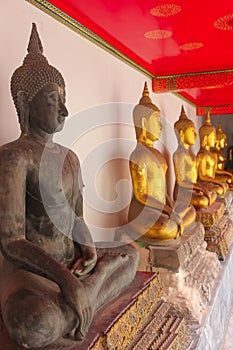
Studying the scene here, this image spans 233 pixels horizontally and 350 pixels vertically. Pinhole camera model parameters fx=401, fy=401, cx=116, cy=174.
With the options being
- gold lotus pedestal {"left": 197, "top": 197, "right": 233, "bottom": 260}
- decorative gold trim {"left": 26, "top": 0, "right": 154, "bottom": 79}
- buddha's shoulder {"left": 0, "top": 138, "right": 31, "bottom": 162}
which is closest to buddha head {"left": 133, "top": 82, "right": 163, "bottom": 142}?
decorative gold trim {"left": 26, "top": 0, "right": 154, "bottom": 79}

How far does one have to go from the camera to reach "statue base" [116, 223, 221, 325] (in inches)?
94.3

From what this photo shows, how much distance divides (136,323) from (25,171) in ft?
2.56

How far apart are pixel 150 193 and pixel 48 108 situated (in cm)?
145

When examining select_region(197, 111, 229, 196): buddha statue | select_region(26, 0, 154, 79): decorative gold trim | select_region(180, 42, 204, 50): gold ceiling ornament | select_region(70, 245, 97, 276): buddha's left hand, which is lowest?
select_region(70, 245, 97, 276): buddha's left hand

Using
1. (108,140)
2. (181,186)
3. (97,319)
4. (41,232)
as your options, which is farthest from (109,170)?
(97,319)

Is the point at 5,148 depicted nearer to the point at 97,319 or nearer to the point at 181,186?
the point at 97,319

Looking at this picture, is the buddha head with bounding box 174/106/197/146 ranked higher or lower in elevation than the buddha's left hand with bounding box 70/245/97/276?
higher

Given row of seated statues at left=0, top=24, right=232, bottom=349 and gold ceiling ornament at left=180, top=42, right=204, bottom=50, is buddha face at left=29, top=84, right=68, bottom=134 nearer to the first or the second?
row of seated statues at left=0, top=24, right=232, bottom=349

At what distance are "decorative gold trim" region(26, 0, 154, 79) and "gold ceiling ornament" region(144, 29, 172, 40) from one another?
0.28m

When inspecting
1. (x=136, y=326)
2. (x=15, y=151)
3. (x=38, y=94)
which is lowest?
(x=136, y=326)

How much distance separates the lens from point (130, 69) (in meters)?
3.23

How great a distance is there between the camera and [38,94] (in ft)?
5.18

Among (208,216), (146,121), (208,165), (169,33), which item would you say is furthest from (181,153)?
(169,33)

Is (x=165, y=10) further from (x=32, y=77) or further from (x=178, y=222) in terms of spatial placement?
(x=178, y=222)
